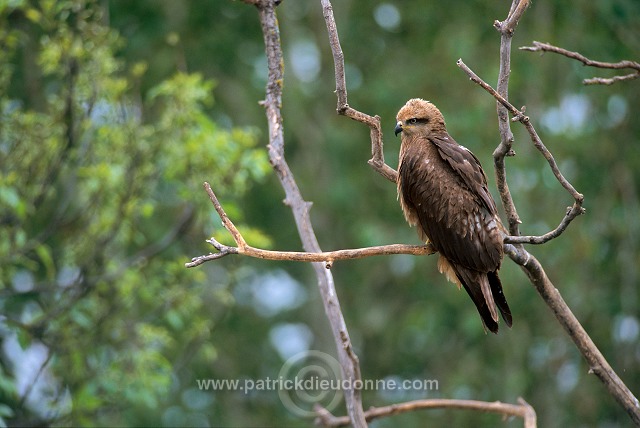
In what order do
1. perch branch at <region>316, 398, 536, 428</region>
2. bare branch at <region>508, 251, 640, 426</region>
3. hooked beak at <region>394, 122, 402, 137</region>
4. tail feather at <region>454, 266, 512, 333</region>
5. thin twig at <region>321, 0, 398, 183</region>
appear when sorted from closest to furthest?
thin twig at <region>321, 0, 398, 183</region>
bare branch at <region>508, 251, 640, 426</region>
tail feather at <region>454, 266, 512, 333</region>
perch branch at <region>316, 398, 536, 428</region>
hooked beak at <region>394, 122, 402, 137</region>

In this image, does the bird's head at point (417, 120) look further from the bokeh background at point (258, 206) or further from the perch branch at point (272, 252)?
the perch branch at point (272, 252)

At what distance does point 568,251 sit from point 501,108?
23.2 feet

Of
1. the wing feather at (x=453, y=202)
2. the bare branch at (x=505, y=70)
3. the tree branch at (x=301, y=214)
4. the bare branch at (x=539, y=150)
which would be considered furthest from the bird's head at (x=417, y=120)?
the bare branch at (x=539, y=150)

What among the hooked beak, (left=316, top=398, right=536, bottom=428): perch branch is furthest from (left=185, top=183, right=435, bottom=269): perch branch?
the hooked beak

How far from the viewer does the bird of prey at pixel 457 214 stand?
419cm

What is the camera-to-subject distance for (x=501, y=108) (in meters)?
3.64

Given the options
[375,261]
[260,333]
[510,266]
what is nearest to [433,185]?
[510,266]

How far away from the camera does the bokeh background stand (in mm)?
6031

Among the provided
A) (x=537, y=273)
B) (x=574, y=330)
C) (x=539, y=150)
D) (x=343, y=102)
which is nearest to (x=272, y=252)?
(x=343, y=102)

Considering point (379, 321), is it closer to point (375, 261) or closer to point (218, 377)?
point (375, 261)

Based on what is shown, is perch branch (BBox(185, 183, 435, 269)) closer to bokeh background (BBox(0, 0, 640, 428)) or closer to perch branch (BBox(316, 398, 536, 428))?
perch branch (BBox(316, 398, 536, 428))

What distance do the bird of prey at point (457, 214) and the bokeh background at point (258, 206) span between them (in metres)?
1.50

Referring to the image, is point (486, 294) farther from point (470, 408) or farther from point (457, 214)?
point (470, 408)

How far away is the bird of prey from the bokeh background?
1.50m
